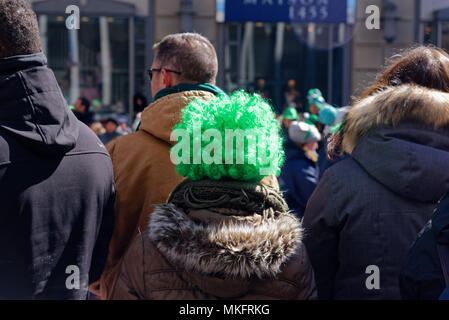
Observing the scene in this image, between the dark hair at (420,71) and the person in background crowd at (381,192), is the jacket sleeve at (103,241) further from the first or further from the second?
the dark hair at (420,71)

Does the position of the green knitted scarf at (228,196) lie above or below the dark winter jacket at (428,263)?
above

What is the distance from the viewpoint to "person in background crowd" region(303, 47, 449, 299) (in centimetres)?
215

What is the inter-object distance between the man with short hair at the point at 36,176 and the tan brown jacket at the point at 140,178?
0.42 metres

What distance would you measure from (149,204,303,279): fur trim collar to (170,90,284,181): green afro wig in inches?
6.1

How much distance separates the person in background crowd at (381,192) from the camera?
84.6 inches

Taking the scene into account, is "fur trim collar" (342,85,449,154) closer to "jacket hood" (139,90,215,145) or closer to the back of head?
the back of head

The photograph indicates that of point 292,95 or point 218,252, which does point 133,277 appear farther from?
point 292,95

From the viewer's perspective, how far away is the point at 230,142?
189 centimetres

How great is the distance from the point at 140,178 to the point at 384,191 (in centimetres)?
101

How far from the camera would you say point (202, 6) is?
1162 centimetres

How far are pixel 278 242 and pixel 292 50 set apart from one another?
11.6m

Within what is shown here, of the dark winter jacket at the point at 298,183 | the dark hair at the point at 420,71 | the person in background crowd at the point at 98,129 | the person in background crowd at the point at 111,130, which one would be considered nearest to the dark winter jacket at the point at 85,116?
the person in background crowd at the point at 111,130

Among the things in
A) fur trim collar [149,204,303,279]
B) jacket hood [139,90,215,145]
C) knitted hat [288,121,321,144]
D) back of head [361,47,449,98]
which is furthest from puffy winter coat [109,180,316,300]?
knitted hat [288,121,321,144]

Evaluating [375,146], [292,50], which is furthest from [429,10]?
[375,146]
